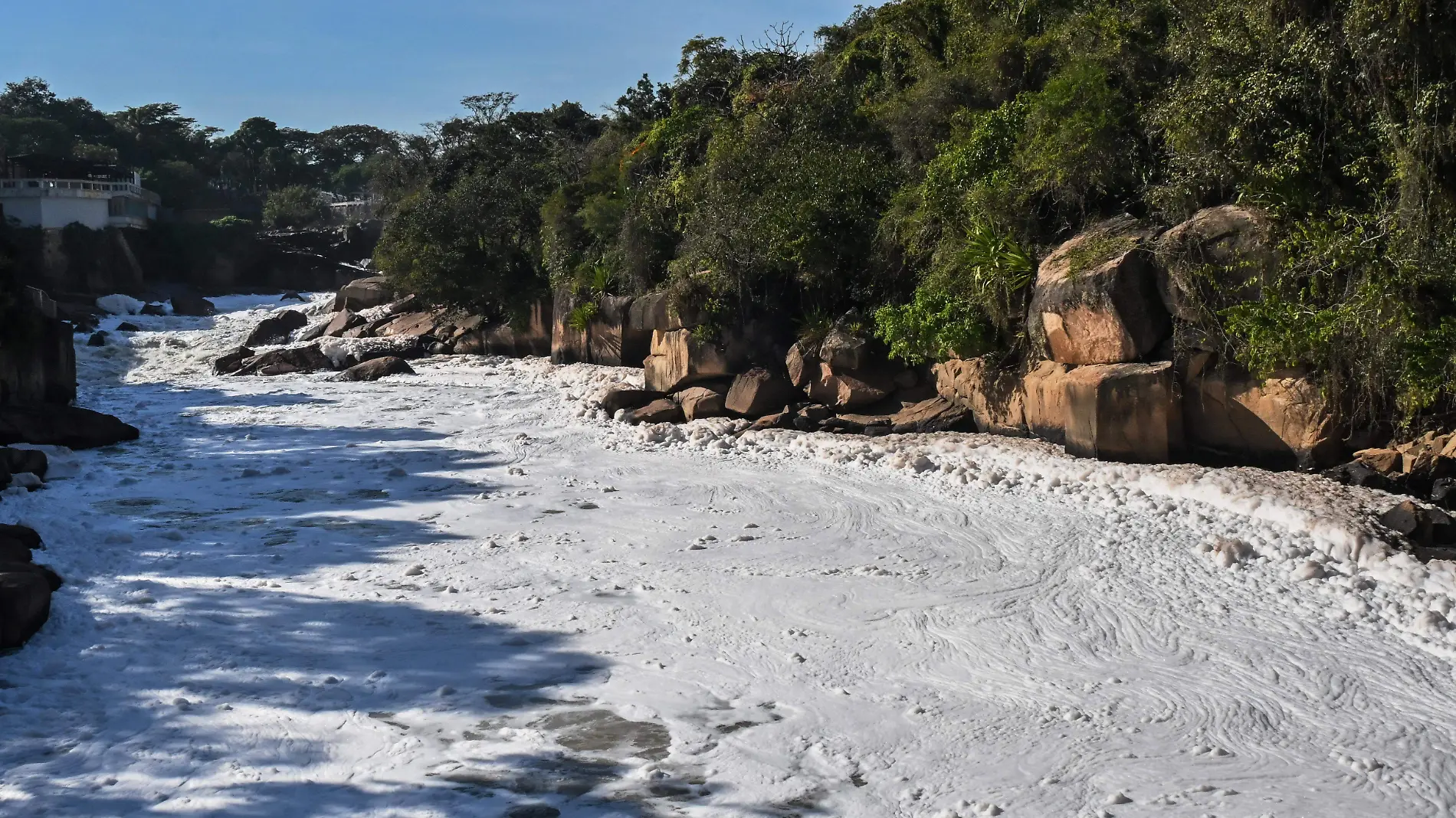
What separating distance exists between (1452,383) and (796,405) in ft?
24.0

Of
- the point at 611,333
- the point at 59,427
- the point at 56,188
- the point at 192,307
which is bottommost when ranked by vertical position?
the point at 59,427

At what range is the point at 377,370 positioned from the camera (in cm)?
2153

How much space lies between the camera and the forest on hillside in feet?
29.5

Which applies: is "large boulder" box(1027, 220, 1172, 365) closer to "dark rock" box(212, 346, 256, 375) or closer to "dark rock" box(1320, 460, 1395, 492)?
"dark rock" box(1320, 460, 1395, 492)

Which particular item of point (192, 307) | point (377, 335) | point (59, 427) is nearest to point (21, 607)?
point (59, 427)

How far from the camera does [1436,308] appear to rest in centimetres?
875

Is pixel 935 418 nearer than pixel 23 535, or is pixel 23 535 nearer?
pixel 23 535

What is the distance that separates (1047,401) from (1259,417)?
2135 millimetres

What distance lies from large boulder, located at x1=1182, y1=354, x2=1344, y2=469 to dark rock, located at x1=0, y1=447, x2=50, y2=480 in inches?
455

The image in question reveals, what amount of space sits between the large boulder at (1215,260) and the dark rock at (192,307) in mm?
35323

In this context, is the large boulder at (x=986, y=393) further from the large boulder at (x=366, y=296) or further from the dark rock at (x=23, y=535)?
the large boulder at (x=366, y=296)

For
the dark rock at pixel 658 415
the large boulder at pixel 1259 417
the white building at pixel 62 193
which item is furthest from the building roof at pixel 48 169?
the large boulder at pixel 1259 417

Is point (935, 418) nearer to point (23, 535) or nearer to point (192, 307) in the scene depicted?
point (23, 535)

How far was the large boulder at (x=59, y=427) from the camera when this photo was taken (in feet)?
44.0
